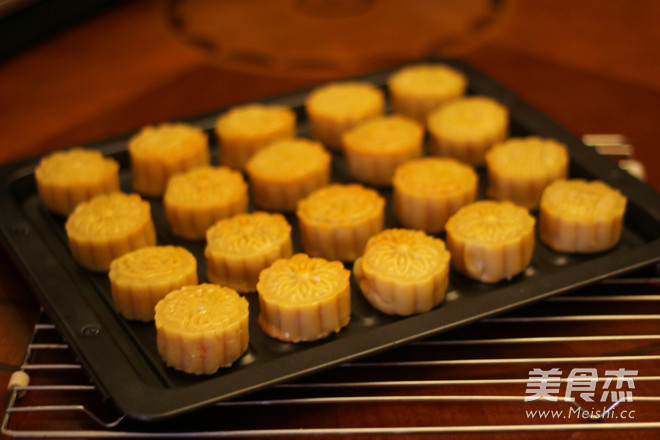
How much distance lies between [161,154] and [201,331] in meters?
1.18

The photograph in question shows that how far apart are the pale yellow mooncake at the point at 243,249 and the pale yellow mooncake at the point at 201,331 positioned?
29 cm

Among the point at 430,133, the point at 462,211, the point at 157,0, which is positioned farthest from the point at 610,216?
the point at 157,0

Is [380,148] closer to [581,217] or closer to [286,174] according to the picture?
[286,174]

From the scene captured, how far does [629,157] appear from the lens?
354 centimetres

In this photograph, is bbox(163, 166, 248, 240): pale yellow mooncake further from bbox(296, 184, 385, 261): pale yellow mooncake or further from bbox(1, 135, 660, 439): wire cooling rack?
A: bbox(1, 135, 660, 439): wire cooling rack

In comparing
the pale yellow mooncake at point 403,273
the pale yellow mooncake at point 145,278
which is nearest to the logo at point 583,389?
the pale yellow mooncake at point 403,273

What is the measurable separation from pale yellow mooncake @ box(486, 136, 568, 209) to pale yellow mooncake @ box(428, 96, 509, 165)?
6.4 inches

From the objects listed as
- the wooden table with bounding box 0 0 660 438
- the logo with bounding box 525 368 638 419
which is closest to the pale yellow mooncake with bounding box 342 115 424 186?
the wooden table with bounding box 0 0 660 438

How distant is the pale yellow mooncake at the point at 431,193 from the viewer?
310cm

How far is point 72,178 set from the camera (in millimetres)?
3189

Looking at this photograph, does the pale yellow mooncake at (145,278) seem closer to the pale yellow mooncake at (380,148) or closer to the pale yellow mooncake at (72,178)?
the pale yellow mooncake at (72,178)

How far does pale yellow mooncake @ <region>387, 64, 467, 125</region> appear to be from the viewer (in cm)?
375

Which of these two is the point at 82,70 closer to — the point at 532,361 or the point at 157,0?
the point at 157,0

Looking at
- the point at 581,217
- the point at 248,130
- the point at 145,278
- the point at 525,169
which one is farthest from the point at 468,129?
the point at 145,278
